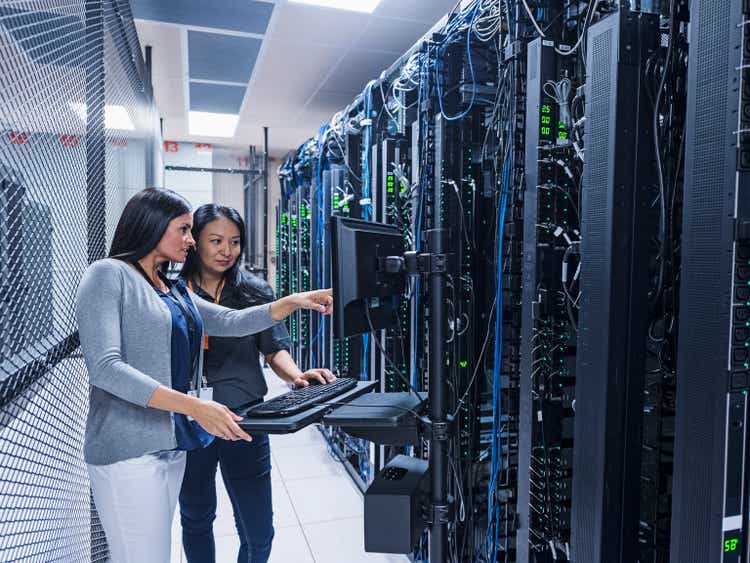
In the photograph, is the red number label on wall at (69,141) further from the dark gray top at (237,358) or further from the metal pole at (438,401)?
the metal pole at (438,401)

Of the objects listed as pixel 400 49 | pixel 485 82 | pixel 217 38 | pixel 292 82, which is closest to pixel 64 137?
pixel 485 82

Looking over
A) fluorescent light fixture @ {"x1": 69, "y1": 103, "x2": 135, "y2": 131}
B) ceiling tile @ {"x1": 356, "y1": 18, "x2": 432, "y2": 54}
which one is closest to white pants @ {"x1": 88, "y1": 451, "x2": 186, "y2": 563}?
fluorescent light fixture @ {"x1": 69, "y1": 103, "x2": 135, "y2": 131}

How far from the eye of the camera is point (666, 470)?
1586mm

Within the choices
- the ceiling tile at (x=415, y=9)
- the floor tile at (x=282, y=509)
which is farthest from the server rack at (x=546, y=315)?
the ceiling tile at (x=415, y=9)

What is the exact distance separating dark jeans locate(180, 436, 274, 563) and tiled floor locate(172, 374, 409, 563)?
0.72 meters

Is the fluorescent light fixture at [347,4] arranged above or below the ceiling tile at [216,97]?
below

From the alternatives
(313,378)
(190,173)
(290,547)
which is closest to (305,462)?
(290,547)

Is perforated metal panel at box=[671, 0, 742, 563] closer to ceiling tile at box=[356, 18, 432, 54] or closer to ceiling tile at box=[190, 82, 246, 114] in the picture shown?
ceiling tile at box=[356, 18, 432, 54]

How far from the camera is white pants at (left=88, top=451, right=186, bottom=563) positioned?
4.50ft

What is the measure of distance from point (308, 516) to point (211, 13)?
134 inches

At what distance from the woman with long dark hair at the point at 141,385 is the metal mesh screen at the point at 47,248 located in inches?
4.5

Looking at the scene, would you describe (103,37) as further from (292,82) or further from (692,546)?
(292,82)

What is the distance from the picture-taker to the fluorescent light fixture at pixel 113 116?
1606mm

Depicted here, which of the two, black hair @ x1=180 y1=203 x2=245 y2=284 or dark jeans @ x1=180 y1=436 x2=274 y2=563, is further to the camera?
black hair @ x1=180 y1=203 x2=245 y2=284
